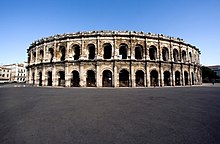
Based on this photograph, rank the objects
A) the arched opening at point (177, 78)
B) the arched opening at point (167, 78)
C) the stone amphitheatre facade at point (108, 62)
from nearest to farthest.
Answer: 1. the stone amphitheatre facade at point (108, 62)
2. the arched opening at point (167, 78)
3. the arched opening at point (177, 78)

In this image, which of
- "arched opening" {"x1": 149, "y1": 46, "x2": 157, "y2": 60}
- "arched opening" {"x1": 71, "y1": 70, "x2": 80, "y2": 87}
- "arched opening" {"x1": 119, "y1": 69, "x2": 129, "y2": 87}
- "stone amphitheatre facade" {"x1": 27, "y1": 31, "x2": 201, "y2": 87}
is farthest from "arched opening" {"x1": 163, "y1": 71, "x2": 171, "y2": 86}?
"arched opening" {"x1": 71, "y1": 70, "x2": 80, "y2": 87}

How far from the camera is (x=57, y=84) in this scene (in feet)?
73.3

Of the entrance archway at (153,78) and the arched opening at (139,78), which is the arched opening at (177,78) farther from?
the arched opening at (139,78)

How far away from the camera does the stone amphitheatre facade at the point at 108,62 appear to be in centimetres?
2045

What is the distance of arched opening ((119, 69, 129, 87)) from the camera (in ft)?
68.1

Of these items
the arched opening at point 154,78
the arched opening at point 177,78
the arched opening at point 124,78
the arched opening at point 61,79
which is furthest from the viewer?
the arched opening at point 177,78

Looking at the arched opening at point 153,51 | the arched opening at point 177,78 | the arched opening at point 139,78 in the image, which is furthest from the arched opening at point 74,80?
the arched opening at point 177,78

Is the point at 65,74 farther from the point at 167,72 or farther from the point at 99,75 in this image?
the point at 167,72

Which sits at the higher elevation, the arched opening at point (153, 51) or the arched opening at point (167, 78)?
the arched opening at point (153, 51)

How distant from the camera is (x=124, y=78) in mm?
21234

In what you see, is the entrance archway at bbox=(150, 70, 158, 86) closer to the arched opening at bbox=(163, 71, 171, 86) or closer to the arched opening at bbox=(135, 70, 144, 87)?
the arched opening at bbox=(135, 70, 144, 87)

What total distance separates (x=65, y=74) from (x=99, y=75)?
549 cm

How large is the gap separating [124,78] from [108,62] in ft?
12.0

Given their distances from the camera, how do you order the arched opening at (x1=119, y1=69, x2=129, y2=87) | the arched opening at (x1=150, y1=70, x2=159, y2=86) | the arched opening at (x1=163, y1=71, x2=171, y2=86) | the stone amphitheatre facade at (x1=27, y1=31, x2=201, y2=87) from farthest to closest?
1. the arched opening at (x1=163, y1=71, x2=171, y2=86)
2. the arched opening at (x1=150, y1=70, x2=159, y2=86)
3. the arched opening at (x1=119, y1=69, x2=129, y2=87)
4. the stone amphitheatre facade at (x1=27, y1=31, x2=201, y2=87)
